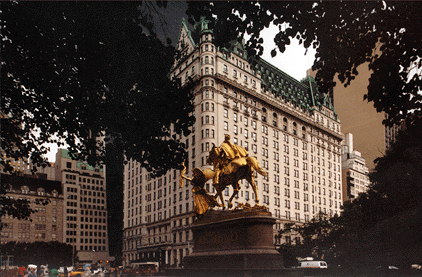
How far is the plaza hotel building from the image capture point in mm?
67438

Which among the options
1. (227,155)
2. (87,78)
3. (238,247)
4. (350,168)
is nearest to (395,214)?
(238,247)

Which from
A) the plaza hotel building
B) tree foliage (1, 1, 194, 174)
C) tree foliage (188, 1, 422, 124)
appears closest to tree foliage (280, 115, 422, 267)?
tree foliage (188, 1, 422, 124)

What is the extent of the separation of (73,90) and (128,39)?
209cm

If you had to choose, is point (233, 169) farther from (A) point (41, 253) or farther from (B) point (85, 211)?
(B) point (85, 211)

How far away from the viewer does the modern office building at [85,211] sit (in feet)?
196

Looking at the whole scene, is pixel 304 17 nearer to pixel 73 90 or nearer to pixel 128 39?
pixel 128 39

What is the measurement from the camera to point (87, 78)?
11.5m

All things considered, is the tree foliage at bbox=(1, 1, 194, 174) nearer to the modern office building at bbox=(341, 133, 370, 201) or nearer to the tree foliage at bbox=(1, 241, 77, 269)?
the tree foliage at bbox=(1, 241, 77, 269)

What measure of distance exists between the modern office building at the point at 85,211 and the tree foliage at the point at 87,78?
44329 millimetres

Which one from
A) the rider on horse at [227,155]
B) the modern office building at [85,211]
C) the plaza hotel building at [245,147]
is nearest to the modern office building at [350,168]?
the plaza hotel building at [245,147]

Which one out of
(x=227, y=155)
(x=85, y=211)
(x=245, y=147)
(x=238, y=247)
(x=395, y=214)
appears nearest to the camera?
(x=238, y=247)

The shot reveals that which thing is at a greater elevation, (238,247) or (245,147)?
(245,147)

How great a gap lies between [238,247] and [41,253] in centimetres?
4709

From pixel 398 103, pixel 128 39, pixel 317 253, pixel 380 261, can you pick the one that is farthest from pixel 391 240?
pixel 317 253
